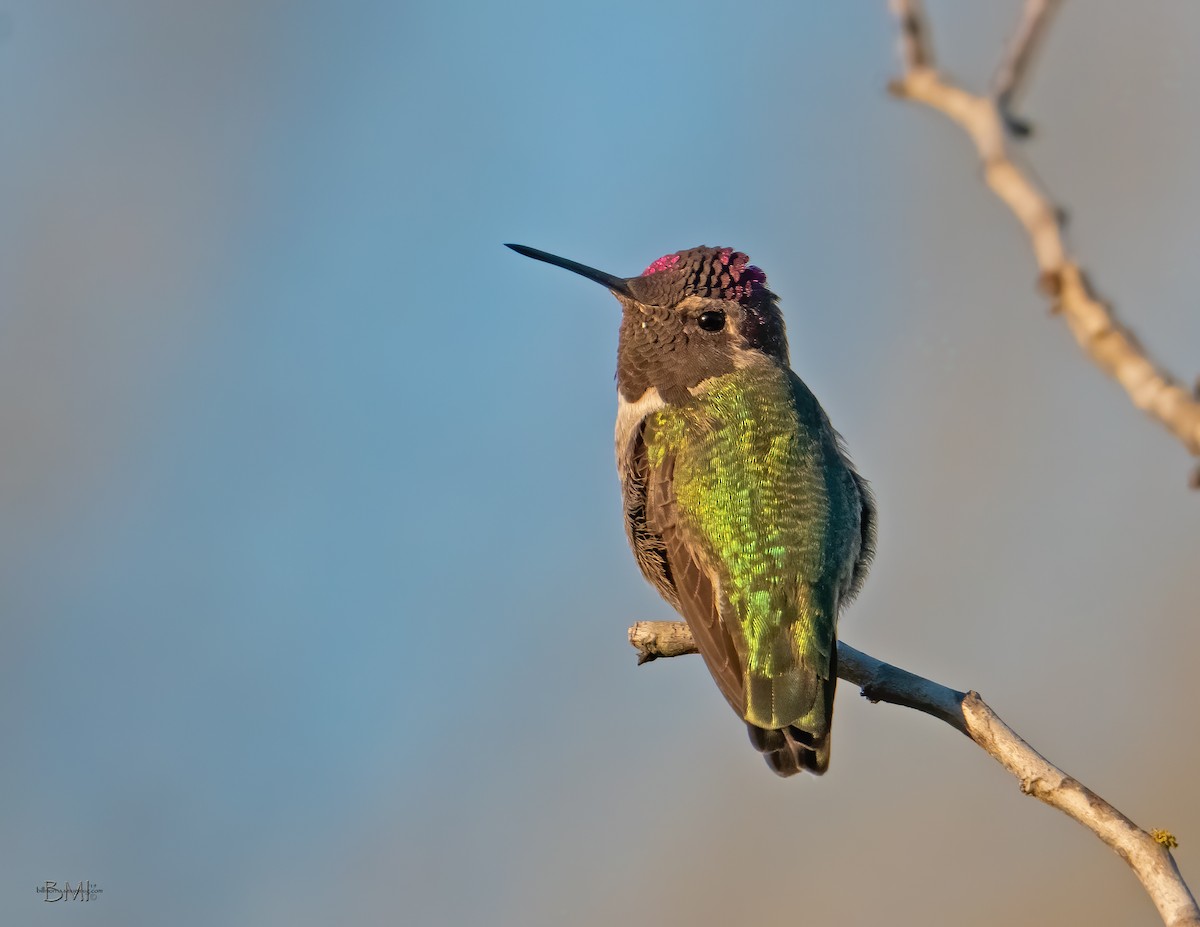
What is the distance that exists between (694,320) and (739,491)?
1.07m

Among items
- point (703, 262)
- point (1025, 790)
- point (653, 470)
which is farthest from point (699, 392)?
point (1025, 790)

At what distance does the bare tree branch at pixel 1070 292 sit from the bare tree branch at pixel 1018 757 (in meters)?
1.33

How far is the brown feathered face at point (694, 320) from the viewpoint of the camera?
209 inches

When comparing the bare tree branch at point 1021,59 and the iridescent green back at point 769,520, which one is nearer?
the bare tree branch at point 1021,59

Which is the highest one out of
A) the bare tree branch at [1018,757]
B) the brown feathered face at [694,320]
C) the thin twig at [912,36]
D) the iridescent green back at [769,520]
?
the brown feathered face at [694,320]

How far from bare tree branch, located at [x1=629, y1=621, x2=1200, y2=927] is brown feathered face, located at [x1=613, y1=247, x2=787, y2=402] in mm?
1182

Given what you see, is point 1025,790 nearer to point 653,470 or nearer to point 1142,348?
point 1142,348

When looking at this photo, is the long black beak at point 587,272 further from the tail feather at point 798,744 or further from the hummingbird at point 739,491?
the tail feather at point 798,744

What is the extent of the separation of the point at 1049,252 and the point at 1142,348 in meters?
0.14

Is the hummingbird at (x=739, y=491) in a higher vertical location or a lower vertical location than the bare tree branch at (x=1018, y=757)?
higher

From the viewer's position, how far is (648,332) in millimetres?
5477

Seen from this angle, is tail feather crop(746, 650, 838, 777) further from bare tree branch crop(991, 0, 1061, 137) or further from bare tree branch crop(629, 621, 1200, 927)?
bare tree branch crop(991, 0, 1061, 137)

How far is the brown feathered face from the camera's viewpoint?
17.5 feet

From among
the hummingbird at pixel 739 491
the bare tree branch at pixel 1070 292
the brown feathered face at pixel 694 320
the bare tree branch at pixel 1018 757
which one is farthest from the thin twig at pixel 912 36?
the brown feathered face at pixel 694 320
